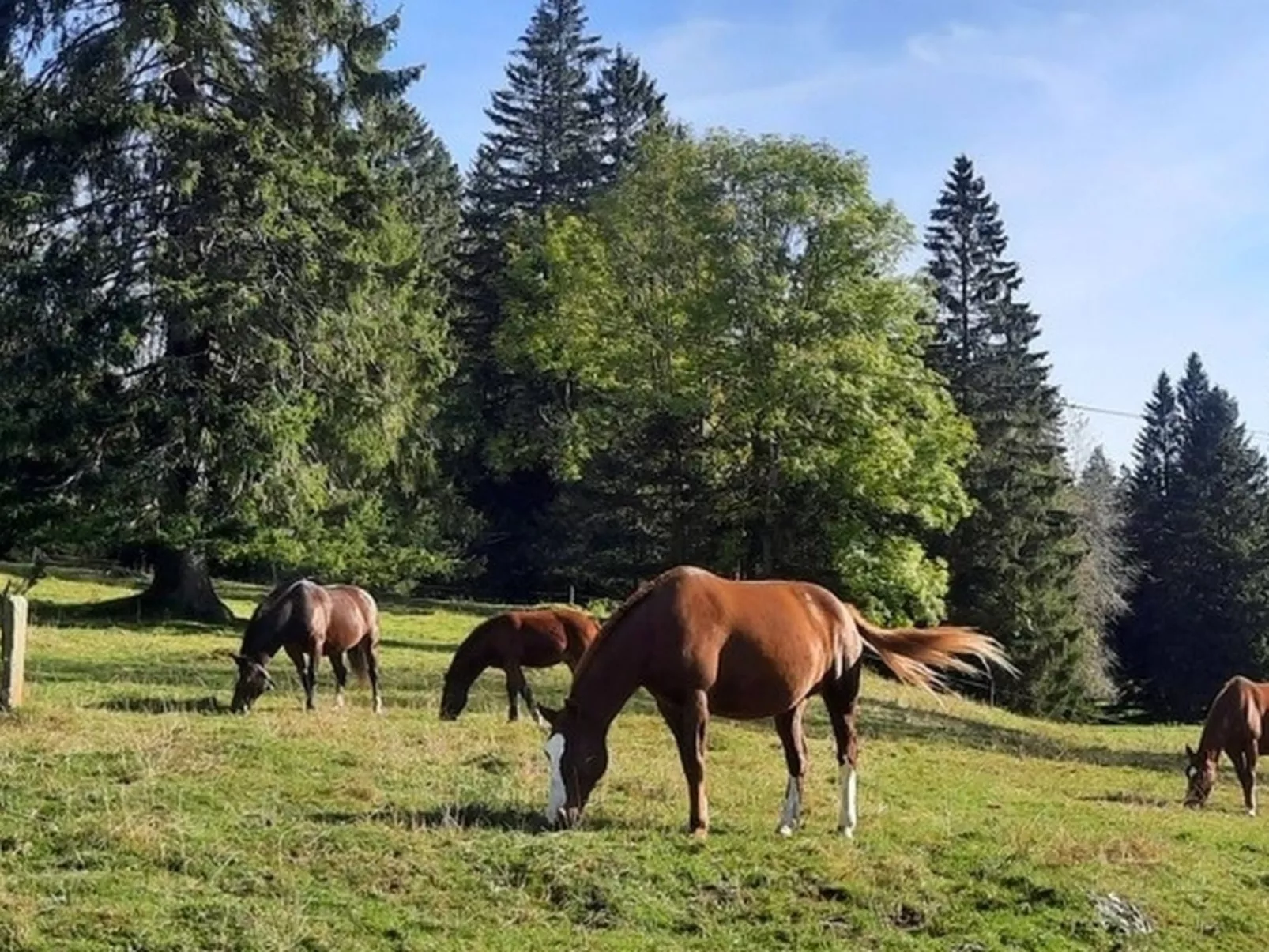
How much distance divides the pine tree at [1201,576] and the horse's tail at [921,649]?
143 ft

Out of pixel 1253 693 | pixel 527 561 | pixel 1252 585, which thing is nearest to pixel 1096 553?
pixel 1252 585

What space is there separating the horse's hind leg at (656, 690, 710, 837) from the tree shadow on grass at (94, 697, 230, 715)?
6060 millimetres

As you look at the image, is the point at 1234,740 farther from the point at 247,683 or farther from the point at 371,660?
the point at 247,683

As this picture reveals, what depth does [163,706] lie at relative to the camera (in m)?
13.1

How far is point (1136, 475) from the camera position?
63750 mm

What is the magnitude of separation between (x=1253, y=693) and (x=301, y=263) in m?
16.8

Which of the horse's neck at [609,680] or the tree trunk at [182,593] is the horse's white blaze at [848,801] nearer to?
the horse's neck at [609,680]

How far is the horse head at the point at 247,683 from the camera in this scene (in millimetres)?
13289

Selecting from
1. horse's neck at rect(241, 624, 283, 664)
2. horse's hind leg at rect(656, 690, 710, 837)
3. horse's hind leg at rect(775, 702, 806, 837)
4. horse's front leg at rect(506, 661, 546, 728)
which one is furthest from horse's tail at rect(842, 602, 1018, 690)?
horse's neck at rect(241, 624, 283, 664)

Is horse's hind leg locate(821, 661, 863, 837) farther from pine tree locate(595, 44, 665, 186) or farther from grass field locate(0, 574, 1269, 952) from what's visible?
pine tree locate(595, 44, 665, 186)

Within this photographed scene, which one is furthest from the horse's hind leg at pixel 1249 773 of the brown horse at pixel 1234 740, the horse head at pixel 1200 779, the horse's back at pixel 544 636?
the horse's back at pixel 544 636

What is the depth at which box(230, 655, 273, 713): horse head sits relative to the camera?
1329 centimetres

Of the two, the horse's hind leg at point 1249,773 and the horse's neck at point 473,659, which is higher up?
the horse's neck at point 473,659

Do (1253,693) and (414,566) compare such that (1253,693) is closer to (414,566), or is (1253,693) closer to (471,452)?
(414,566)
